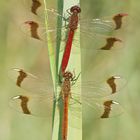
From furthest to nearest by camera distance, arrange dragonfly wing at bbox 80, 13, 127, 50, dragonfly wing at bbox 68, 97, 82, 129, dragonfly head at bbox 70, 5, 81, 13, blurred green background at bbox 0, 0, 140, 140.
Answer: blurred green background at bbox 0, 0, 140, 140
dragonfly wing at bbox 80, 13, 127, 50
dragonfly head at bbox 70, 5, 81, 13
dragonfly wing at bbox 68, 97, 82, 129

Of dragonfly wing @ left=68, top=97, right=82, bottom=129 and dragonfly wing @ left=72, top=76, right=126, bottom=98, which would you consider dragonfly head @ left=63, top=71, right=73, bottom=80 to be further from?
dragonfly wing @ left=72, top=76, right=126, bottom=98

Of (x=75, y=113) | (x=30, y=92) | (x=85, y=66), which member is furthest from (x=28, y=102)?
(x=85, y=66)

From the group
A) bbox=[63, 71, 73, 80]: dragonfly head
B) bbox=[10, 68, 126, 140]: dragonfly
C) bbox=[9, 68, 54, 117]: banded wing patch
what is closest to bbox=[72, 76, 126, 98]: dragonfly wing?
bbox=[10, 68, 126, 140]: dragonfly

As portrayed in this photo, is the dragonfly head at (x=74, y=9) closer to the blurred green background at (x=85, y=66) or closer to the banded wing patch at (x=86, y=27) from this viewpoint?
the banded wing patch at (x=86, y=27)

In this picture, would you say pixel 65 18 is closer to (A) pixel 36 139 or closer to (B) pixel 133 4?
(A) pixel 36 139

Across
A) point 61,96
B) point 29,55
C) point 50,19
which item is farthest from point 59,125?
point 29,55
